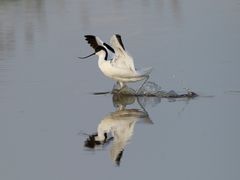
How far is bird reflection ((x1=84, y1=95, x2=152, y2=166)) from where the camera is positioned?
9.46m

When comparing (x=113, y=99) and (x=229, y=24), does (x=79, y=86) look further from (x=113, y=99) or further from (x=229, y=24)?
(x=229, y=24)

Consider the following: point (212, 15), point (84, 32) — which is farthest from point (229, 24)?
point (84, 32)

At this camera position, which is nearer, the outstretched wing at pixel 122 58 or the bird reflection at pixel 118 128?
the bird reflection at pixel 118 128

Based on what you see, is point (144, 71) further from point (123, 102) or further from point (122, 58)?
point (123, 102)

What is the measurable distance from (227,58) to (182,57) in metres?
0.67

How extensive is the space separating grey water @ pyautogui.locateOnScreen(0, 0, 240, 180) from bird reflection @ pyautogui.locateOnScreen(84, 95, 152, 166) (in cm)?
1

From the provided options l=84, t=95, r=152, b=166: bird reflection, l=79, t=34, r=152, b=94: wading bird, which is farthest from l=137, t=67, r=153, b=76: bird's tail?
l=84, t=95, r=152, b=166: bird reflection

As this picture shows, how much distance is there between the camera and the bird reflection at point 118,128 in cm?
946

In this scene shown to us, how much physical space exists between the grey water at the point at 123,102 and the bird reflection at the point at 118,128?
0.01 meters

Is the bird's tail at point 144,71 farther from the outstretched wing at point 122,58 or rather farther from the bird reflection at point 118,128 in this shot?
the bird reflection at point 118,128

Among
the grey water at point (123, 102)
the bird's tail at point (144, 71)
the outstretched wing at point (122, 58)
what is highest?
the outstretched wing at point (122, 58)

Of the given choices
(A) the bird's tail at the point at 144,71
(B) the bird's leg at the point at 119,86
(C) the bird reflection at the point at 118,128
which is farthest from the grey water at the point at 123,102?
(A) the bird's tail at the point at 144,71

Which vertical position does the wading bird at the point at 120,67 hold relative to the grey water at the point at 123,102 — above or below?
above

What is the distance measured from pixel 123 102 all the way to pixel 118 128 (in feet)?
5.42
